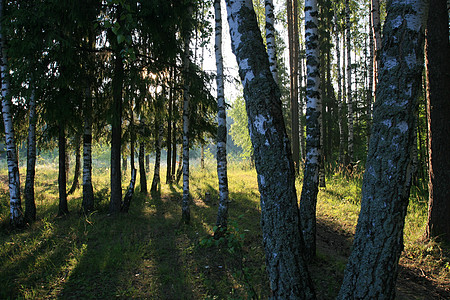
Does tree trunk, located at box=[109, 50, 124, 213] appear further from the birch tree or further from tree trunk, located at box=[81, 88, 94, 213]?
the birch tree

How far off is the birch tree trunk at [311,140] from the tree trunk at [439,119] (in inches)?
107

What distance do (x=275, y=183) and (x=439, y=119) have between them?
485 centimetres

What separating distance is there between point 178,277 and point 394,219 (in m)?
3.79

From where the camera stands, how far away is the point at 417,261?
479cm

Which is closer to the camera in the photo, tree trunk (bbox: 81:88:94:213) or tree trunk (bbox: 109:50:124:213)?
tree trunk (bbox: 109:50:124:213)

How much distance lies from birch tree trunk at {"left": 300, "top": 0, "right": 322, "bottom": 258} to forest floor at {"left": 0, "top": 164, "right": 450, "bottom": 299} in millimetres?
712

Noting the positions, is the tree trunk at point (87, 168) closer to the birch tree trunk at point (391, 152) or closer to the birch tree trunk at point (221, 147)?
the birch tree trunk at point (221, 147)

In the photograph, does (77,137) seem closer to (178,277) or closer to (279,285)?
(178,277)

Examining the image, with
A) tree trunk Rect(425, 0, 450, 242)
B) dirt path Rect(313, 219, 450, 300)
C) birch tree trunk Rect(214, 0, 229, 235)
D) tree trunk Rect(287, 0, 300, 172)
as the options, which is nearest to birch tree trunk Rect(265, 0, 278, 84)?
birch tree trunk Rect(214, 0, 229, 235)

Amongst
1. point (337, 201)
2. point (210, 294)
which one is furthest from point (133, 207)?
point (337, 201)

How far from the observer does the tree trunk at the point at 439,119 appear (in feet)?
16.9

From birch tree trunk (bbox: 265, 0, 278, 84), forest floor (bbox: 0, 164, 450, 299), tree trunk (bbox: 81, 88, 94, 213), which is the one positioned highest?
birch tree trunk (bbox: 265, 0, 278, 84)

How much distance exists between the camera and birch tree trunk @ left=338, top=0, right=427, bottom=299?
2.14m

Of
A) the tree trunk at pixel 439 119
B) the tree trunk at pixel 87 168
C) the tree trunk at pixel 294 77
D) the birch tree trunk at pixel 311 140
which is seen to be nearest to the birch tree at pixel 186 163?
the tree trunk at pixel 87 168
